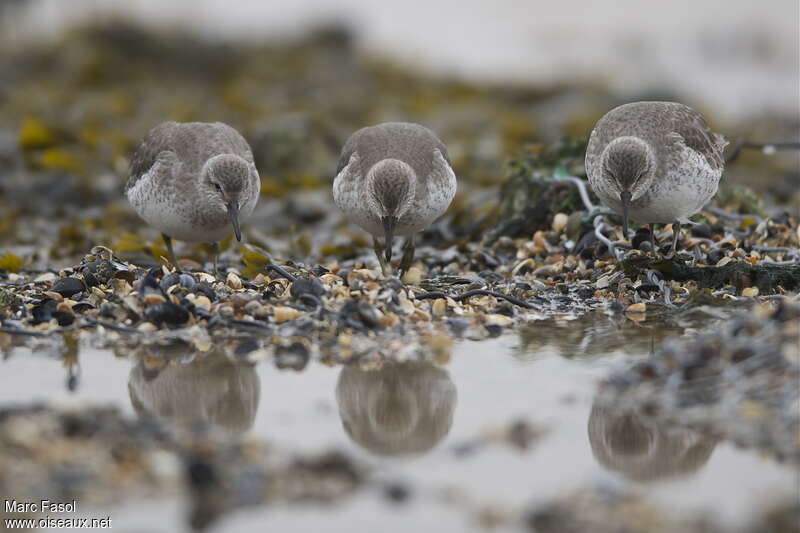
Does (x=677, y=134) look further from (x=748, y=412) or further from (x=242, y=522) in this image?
(x=242, y=522)

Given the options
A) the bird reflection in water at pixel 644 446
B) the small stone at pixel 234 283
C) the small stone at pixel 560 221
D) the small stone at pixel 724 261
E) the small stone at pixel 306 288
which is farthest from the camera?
the small stone at pixel 560 221

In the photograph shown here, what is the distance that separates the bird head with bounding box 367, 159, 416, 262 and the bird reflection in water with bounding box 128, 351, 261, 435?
72.7 inches

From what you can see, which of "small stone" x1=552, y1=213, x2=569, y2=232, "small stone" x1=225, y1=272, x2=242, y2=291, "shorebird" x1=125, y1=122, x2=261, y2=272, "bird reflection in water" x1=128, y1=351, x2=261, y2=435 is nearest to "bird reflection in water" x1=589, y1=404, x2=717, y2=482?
"bird reflection in water" x1=128, y1=351, x2=261, y2=435

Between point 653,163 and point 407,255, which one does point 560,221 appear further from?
point 653,163

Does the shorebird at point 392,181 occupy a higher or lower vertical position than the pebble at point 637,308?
higher

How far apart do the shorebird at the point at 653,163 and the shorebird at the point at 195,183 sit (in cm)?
248

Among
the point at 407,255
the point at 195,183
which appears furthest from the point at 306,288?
the point at 407,255

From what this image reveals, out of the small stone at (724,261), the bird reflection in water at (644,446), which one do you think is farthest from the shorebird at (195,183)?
the bird reflection in water at (644,446)

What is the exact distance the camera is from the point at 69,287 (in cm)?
603

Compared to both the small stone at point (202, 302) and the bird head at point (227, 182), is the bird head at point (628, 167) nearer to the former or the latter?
the bird head at point (227, 182)

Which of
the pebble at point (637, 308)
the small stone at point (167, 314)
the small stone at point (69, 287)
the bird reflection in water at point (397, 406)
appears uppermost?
the small stone at point (69, 287)

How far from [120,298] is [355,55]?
1268 cm

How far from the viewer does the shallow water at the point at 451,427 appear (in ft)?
10.5

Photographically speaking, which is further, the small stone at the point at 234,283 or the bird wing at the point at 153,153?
the bird wing at the point at 153,153
